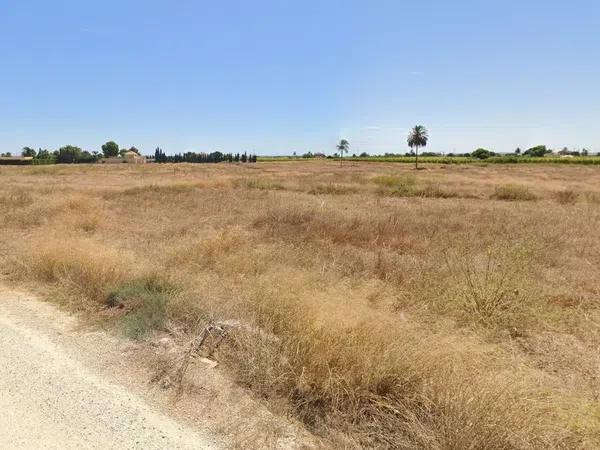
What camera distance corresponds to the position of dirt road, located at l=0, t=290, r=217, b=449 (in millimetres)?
2768

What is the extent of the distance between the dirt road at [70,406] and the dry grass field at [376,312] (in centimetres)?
69

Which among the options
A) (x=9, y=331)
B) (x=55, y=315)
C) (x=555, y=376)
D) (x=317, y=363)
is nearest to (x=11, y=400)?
(x=9, y=331)

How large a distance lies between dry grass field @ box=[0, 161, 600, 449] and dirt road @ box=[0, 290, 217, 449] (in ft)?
2.26

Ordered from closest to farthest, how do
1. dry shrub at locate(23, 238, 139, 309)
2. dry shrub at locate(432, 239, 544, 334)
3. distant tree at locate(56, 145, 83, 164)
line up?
dry shrub at locate(432, 239, 544, 334) → dry shrub at locate(23, 238, 139, 309) → distant tree at locate(56, 145, 83, 164)

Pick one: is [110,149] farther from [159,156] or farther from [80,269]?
[80,269]

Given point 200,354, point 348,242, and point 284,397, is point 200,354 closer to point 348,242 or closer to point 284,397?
point 284,397

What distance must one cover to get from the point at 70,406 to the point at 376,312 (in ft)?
9.81

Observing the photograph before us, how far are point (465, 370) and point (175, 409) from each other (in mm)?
2434

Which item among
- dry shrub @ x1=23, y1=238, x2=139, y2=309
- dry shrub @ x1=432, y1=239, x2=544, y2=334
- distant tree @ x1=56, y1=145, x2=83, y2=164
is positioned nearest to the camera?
dry shrub @ x1=432, y1=239, x2=544, y2=334

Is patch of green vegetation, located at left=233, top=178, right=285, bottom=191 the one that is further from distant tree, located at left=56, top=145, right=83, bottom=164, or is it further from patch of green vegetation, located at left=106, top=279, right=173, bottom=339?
distant tree, located at left=56, top=145, right=83, bottom=164

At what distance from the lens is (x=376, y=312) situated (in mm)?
4488

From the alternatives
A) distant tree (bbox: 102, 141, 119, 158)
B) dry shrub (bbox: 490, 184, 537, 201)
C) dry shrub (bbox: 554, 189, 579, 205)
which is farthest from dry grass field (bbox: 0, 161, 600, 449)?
distant tree (bbox: 102, 141, 119, 158)

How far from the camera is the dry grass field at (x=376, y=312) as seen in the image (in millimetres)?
2902

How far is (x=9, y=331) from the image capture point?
4.50m
